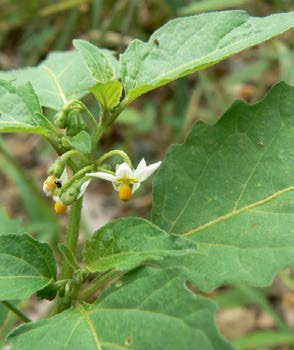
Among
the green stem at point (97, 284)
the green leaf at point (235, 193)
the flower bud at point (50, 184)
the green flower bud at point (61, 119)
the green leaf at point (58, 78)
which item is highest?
the green flower bud at point (61, 119)

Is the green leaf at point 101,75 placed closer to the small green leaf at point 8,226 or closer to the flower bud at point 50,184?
the flower bud at point 50,184

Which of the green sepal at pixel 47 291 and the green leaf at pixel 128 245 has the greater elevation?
the green leaf at pixel 128 245

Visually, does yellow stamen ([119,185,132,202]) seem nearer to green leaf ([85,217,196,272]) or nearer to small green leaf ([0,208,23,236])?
green leaf ([85,217,196,272])

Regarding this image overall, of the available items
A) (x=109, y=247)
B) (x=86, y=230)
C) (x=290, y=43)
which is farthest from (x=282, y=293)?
(x=109, y=247)

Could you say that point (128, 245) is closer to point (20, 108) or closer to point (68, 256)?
point (68, 256)

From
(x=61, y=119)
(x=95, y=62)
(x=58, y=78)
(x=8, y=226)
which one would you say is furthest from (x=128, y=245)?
(x=8, y=226)

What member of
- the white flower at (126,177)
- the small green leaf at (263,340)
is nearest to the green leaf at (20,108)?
the white flower at (126,177)

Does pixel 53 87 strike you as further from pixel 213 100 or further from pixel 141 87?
pixel 213 100
